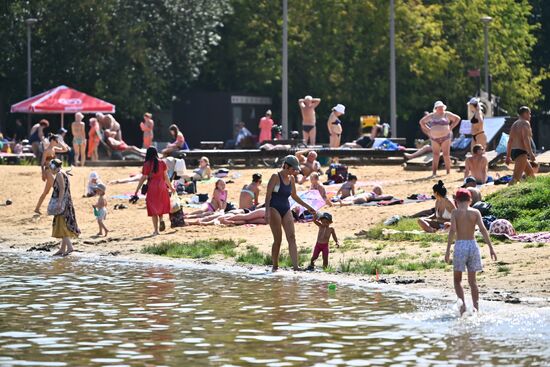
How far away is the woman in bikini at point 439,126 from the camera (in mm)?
30594

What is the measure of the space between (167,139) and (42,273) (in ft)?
136

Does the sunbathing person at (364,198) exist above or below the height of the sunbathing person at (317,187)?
below

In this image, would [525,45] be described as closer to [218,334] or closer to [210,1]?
[210,1]

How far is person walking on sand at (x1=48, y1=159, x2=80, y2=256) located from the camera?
2362 cm

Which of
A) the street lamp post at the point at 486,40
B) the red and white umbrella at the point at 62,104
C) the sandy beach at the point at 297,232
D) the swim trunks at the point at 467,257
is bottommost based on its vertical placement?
the sandy beach at the point at 297,232

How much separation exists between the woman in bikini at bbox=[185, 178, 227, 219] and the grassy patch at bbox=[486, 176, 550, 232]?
5.43 m

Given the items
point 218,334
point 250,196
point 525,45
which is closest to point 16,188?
point 250,196

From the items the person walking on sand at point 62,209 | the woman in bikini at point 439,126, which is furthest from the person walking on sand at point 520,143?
the person walking on sand at point 62,209

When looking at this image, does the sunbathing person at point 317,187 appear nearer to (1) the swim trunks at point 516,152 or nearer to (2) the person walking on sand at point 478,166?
(2) the person walking on sand at point 478,166

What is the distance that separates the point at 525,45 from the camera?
6372 centimetres

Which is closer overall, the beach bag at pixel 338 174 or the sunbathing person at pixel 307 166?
the sunbathing person at pixel 307 166

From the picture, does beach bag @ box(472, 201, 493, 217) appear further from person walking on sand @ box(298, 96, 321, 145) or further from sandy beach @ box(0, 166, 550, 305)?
person walking on sand @ box(298, 96, 321, 145)

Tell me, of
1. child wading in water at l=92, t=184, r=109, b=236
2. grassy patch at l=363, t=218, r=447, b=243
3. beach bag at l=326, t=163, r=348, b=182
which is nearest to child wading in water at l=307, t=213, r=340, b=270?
grassy patch at l=363, t=218, r=447, b=243

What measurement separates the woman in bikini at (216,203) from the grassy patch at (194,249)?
2744mm
